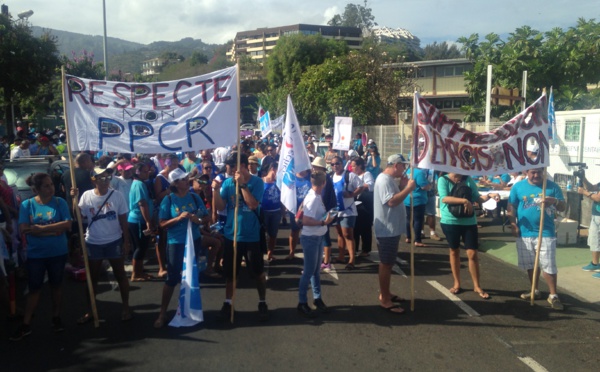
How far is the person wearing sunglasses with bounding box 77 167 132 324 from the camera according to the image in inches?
230

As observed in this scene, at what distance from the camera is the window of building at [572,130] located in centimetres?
1241

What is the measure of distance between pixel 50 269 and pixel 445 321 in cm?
455

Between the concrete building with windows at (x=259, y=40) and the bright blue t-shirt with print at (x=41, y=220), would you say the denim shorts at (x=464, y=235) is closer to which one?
the bright blue t-shirt with print at (x=41, y=220)

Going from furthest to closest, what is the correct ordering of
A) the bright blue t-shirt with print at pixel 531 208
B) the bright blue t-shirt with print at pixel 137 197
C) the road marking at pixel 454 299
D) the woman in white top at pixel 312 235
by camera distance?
1. the bright blue t-shirt with print at pixel 137 197
2. the bright blue t-shirt with print at pixel 531 208
3. the road marking at pixel 454 299
4. the woman in white top at pixel 312 235

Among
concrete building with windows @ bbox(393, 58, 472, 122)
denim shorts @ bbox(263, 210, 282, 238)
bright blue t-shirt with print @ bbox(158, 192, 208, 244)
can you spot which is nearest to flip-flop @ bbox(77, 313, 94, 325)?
bright blue t-shirt with print @ bbox(158, 192, 208, 244)

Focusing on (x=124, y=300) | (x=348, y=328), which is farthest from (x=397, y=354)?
(x=124, y=300)

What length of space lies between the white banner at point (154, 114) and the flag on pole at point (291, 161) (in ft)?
3.16

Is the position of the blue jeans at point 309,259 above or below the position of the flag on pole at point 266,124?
below

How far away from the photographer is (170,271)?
579 centimetres

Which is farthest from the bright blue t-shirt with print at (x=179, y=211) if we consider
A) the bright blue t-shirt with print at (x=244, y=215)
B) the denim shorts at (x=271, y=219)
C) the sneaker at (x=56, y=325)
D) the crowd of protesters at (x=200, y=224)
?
the denim shorts at (x=271, y=219)

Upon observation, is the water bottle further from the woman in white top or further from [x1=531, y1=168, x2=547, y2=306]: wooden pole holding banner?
[x1=531, y1=168, x2=547, y2=306]: wooden pole holding banner

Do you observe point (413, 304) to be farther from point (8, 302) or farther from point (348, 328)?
point (8, 302)

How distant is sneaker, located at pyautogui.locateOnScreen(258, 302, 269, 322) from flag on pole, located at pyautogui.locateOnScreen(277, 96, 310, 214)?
4.20 ft

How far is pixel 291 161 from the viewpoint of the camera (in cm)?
688
